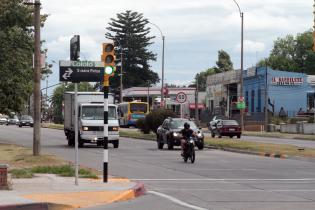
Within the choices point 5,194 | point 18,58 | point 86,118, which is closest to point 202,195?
point 5,194

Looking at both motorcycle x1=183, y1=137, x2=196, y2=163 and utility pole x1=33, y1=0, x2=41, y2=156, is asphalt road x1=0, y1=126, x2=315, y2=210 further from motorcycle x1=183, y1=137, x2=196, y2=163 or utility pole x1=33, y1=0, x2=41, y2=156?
utility pole x1=33, y1=0, x2=41, y2=156

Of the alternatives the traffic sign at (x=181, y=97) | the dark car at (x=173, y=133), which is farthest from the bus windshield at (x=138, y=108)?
the dark car at (x=173, y=133)

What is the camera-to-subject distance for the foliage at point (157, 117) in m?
46.2

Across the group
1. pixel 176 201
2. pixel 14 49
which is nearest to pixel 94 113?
pixel 14 49

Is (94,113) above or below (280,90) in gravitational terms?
below

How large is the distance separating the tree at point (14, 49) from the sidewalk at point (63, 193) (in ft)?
74.6

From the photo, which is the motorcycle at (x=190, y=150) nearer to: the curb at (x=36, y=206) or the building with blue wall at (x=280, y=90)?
the curb at (x=36, y=206)

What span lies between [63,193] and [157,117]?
32.4m

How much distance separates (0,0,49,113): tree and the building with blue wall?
149ft

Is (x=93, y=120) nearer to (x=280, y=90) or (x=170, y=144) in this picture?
(x=170, y=144)

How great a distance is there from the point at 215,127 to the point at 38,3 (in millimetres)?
30354

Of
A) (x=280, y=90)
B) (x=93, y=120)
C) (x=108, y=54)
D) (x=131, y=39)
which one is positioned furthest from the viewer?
(x=131, y=39)

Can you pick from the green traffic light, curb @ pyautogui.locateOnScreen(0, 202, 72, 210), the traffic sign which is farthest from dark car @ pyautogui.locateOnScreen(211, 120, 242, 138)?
curb @ pyautogui.locateOnScreen(0, 202, 72, 210)

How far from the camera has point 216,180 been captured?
19219 millimetres
